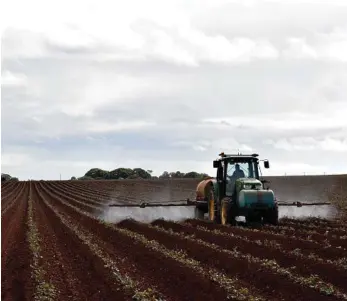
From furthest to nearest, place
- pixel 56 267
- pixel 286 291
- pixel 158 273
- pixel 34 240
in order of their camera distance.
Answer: pixel 34 240, pixel 56 267, pixel 158 273, pixel 286 291

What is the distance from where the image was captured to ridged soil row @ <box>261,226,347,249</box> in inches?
581

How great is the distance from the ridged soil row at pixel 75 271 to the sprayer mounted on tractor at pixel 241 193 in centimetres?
499

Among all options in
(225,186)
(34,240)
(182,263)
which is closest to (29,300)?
(182,263)

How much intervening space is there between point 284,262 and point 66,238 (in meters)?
7.97

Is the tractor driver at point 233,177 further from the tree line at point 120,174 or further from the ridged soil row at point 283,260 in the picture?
the tree line at point 120,174

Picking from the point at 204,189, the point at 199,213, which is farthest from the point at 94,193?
the point at 204,189

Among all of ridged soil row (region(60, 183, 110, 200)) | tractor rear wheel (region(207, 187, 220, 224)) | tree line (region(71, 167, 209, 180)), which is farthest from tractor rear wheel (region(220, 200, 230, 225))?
tree line (region(71, 167, 209, 180))

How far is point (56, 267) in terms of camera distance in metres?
12.7

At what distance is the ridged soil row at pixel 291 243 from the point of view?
12.8 meters

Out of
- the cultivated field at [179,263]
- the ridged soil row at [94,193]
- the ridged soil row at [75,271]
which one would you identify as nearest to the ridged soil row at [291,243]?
the cultivated field at [179,263]

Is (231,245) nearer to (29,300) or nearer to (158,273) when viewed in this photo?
(158,273)

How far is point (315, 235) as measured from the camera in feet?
53.2

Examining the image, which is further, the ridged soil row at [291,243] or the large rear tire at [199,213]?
the large rear tire at [199,213]

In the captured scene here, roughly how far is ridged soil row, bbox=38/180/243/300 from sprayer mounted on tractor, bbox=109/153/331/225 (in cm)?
327
